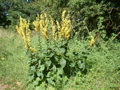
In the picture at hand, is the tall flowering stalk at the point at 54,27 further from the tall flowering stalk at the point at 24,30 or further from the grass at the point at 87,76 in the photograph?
the grass at the point at 87,76

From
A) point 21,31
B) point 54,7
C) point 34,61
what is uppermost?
point 54,7

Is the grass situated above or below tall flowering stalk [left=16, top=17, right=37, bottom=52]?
below

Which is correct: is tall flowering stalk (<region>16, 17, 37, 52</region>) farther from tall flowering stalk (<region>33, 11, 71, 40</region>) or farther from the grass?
the grass

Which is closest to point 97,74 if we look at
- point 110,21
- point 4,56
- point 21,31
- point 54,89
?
point 54,89

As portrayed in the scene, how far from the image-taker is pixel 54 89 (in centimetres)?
291

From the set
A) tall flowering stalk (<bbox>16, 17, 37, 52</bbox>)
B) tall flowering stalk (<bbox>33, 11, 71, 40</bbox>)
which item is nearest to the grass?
tall flowering stalk (<bbox>16, 17, 37, 52</bbox>)

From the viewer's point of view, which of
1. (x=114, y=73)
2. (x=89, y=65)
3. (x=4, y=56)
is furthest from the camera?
(x=4, y=56)

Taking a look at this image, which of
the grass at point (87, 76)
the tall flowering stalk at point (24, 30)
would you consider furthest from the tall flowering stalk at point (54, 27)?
→ the grass at point (87, 76)

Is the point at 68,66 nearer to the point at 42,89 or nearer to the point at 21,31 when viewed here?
the point at 42,89

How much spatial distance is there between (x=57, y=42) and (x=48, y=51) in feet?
0.93

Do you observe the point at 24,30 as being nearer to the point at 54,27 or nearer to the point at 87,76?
the point at 54,27

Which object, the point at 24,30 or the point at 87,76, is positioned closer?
the point at 24,30

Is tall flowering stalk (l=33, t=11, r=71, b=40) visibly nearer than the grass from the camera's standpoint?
Yes

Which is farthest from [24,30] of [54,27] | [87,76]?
[87,76]
